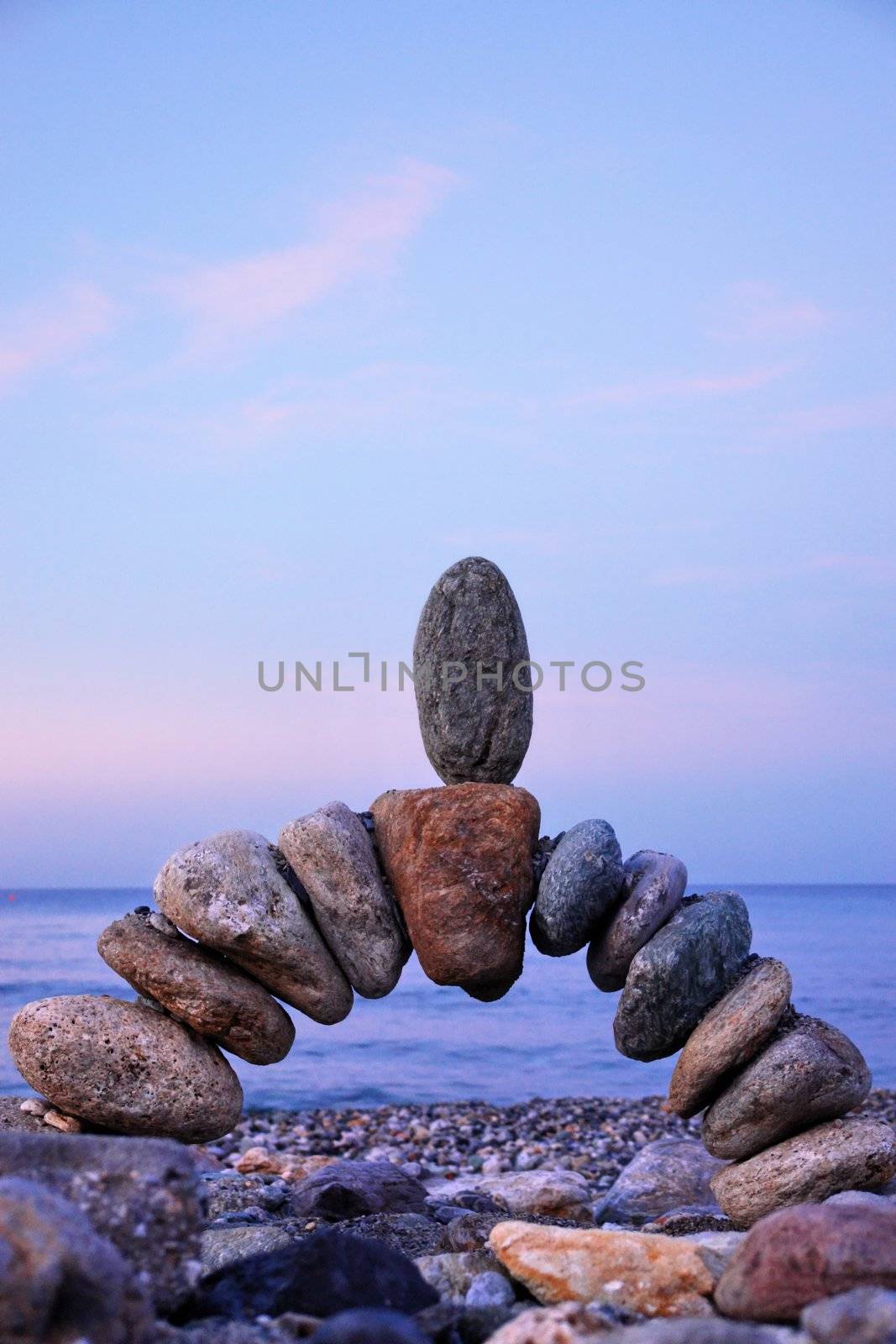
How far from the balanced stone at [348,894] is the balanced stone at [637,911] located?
0.98m

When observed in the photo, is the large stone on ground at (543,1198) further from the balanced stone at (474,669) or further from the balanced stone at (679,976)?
the balanced stone at (474,669)

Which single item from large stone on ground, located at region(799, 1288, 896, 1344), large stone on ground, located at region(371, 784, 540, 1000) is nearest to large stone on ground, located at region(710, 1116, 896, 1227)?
large stone on ground, located at region(371, 784, 540, 1000)

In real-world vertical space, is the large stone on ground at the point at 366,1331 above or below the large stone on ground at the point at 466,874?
below

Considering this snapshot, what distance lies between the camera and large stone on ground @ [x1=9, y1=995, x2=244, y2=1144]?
5684mm

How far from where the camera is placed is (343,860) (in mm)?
5879

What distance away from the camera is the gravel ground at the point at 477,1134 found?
10.9 meters

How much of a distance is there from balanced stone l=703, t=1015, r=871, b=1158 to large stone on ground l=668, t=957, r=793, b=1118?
0.31 ft

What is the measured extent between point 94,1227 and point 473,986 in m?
3.08

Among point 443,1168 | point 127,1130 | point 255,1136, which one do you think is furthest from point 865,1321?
point 255,1136

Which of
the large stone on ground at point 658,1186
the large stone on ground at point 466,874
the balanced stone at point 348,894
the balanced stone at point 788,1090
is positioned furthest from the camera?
the large stone on ground at point 658,1186

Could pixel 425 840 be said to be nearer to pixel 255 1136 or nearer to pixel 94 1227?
pixel 94 1227

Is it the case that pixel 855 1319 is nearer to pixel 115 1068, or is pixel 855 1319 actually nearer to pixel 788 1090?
pixel 788 1090

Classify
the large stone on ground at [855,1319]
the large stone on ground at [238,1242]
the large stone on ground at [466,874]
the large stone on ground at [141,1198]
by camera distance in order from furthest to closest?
the large stone on ground at [466,874] → the large stone on ground at [238,1242] → the large stone on ground at [141,1198] → the large stone on ground at [855,1319]

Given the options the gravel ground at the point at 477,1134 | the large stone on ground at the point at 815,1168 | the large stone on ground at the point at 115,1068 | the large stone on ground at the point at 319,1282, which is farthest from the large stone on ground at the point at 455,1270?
the gravel ground at the point at 477,1134
